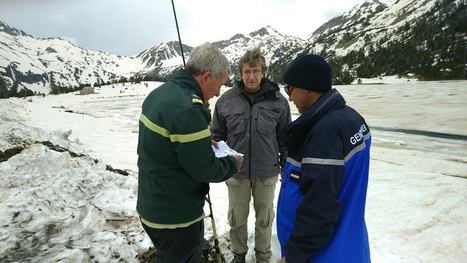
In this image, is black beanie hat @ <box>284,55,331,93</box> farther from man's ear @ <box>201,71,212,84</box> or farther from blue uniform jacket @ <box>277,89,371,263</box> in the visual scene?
man's ear @ <box>201,71,212,84</box>

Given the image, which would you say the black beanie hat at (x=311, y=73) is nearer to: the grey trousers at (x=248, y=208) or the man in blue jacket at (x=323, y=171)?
the man in blue jacket at (x=323, y=171)

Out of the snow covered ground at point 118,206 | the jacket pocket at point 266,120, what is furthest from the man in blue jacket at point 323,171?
the snow covered ground at point 118,206

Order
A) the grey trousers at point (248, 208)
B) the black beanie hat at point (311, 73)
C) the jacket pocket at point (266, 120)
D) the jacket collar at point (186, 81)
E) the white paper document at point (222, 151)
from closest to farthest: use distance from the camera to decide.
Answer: the black beanie hat at point (311, 73) < the jacket collar at point (186, 81) < the white paper document at point (222, 151) < the jacket pocket at point (266, 120) < the grey trousers at point (248, 208)

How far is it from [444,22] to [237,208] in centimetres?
11071

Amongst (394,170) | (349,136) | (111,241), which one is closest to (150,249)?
(111,241)

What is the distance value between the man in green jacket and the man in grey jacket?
0.90 m

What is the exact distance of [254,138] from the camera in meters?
3.58

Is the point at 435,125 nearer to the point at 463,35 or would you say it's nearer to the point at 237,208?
the point at 237,208

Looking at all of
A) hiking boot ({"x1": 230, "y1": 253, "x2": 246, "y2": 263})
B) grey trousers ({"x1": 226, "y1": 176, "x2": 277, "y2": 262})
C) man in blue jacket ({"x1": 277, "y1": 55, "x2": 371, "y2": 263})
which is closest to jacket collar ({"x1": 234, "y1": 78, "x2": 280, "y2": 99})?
grey trousers ({"x1": 226, "y1": 176, "x2": 277, "y2": 262})

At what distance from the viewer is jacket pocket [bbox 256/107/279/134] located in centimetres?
357

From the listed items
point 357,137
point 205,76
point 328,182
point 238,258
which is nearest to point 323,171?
point 328,182

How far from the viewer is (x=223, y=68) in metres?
2.51

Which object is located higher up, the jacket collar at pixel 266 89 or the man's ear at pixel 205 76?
the man's ear at pixel 205 76

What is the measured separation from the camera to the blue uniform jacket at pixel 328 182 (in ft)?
6.27
